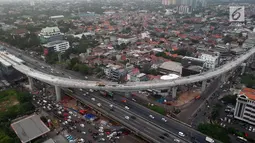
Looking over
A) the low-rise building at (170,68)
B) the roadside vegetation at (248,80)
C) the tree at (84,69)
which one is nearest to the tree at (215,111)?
the roadside vegetation at (248,80)

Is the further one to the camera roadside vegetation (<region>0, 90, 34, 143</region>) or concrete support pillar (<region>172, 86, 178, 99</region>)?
concrete support pillar (<region>172, 86, 178, 99</region>)

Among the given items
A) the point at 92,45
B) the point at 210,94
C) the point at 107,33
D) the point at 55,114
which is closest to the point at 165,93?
the point at 210,94

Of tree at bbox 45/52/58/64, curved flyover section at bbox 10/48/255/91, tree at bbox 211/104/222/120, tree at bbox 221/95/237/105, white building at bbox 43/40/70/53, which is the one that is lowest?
tree at bbox 211/104/222/120

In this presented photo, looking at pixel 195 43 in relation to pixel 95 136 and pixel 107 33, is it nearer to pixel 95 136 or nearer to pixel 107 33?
pixel 107 33

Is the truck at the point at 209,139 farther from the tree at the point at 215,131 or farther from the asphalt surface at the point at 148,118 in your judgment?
the tree at the point at 215,131

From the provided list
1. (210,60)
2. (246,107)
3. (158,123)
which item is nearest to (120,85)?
(158,123)

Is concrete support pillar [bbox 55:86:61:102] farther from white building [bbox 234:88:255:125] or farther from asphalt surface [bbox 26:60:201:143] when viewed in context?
white building [bbox 234:88:255:125]

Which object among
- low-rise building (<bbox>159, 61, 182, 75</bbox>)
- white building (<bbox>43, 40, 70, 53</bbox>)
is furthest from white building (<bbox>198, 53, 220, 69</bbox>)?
white building (<bbox>43, 40, 70, 53</bbox>)

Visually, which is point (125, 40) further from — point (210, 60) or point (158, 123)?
point (158, 123)
